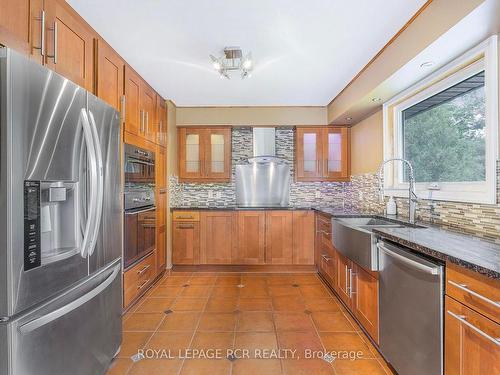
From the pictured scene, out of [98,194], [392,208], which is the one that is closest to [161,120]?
[98,194]

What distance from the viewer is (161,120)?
349 cm

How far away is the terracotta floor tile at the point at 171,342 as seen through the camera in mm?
1974

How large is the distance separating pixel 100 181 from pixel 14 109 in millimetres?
540

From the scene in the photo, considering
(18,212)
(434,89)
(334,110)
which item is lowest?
(18,212)

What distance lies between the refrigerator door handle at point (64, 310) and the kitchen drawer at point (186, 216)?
1.98 m

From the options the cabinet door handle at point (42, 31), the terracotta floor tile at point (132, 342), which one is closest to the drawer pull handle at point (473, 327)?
the terracotta floor tile at point (132, 342)

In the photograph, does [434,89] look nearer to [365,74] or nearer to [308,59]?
[365,74]

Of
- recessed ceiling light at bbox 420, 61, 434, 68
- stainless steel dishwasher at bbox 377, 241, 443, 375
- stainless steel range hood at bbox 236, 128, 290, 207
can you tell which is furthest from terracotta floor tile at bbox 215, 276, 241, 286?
recessed ceiling light at bbox 420, 61, 434, 68

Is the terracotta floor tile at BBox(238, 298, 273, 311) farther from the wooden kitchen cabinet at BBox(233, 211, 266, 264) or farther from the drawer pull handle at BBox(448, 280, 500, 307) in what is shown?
the drawer pull handle at BBox(448, 280, 500, 307)

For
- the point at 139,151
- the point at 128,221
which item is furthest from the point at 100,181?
the point at 139,151

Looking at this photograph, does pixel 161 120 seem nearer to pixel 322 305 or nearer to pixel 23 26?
pixel 23 26

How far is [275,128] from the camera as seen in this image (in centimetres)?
411

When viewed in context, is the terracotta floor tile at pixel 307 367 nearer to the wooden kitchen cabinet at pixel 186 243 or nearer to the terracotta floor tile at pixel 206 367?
the terracotta floor tile at pixel 206 367

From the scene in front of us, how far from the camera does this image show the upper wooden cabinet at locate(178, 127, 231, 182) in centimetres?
401
